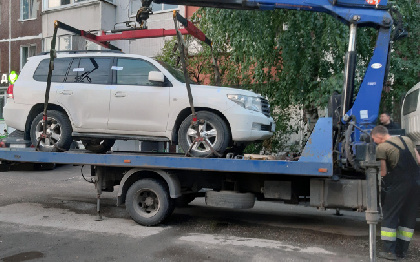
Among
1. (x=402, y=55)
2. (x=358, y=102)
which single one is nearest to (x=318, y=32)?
(x=402, y=55)

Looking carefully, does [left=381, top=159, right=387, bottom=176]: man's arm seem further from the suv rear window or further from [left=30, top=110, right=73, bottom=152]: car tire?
[left=30, top=110, right=73, bottom=152]: car tire

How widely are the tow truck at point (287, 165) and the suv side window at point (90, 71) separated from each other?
1.12 m

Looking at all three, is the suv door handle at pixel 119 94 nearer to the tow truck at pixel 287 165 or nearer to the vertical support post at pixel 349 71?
the tow truck at pixel 287 165

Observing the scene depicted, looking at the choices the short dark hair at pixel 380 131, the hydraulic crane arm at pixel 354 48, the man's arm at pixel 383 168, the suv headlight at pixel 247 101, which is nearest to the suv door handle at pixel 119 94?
the suv headlight at pixel 247 101

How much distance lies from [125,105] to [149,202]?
5.36ft

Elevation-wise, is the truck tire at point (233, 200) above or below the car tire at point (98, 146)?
below

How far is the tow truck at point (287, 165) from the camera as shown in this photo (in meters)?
5.67

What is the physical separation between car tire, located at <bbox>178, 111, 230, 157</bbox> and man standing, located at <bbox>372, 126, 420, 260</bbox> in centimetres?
221

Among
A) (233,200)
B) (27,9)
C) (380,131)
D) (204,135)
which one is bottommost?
(233,200)

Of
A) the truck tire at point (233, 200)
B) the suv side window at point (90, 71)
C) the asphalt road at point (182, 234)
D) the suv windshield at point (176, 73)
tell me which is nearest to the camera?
the asphalt road at point (182, 234)

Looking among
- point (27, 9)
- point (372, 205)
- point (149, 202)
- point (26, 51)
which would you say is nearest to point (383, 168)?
point (372, 205)

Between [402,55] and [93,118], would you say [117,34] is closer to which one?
[93,118]

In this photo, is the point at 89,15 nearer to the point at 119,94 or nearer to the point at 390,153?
the point at 119,94

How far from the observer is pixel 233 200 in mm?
6223
